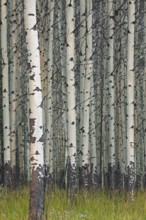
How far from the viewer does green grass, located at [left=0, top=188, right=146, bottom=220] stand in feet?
24.1

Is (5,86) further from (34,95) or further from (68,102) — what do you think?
(34,95)

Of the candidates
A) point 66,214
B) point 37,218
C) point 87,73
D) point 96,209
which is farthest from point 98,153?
point 37,218

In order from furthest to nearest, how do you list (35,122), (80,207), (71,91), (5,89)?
(5,89) < (71,91) < (80,207) < (35,122)

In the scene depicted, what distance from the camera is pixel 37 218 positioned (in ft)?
21.1

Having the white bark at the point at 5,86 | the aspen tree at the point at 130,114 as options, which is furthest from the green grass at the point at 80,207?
the white bark at the point at 5,86

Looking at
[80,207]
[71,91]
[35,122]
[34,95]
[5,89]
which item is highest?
[5,89]

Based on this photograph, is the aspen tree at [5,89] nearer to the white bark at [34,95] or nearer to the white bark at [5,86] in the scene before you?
the white bark at [5,86]

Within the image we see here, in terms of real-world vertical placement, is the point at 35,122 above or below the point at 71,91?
below

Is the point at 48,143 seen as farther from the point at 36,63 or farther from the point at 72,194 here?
the point at 36,63

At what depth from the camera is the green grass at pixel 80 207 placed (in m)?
7.34

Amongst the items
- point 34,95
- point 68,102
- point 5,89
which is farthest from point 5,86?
point 34,95

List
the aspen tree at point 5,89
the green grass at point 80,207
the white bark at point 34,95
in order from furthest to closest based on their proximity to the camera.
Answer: the aspen tree at point 5,89 → the green grass at point 80,207 → the white bark at point 34,95

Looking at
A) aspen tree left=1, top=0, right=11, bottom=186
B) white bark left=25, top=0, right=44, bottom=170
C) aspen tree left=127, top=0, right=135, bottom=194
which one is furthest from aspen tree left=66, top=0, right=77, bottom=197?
white bark left=25, top=0, right=44, bottom=170

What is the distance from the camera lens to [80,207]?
8.40m
